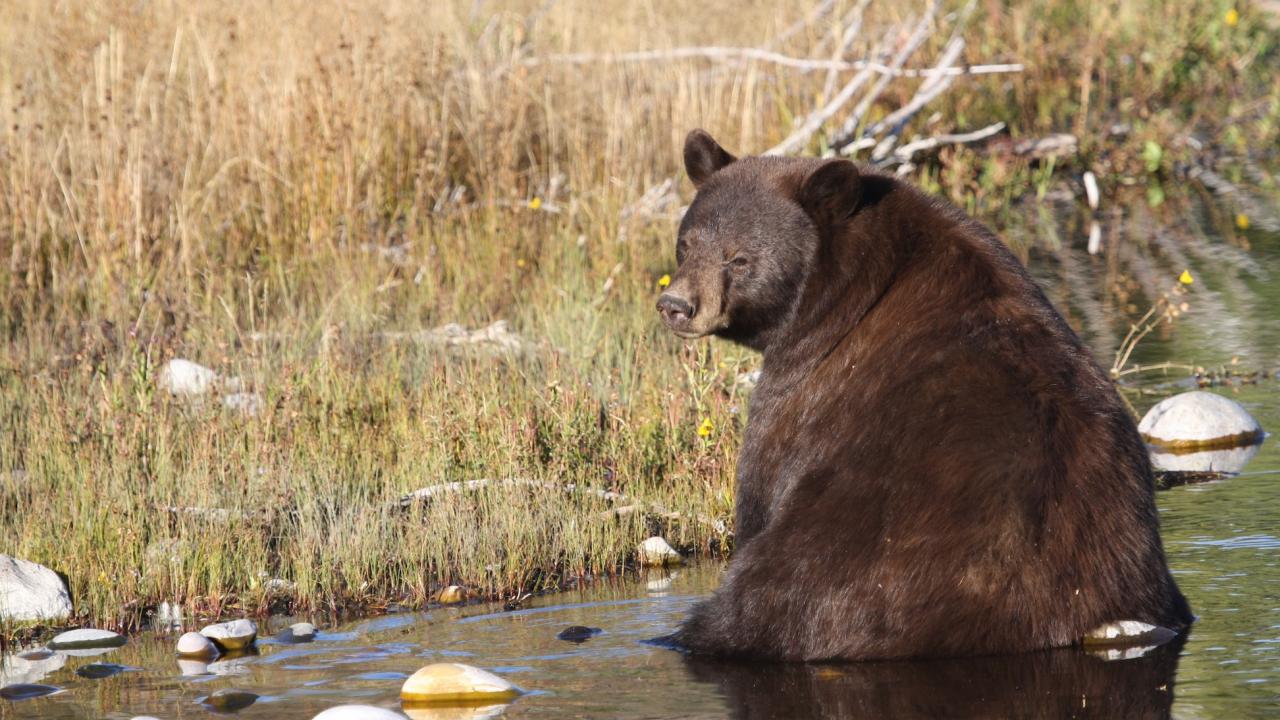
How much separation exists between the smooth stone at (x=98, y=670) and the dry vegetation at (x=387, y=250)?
1.99 feet

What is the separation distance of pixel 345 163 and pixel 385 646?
6.02 meters

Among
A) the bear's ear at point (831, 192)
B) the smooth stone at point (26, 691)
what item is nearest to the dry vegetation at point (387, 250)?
the smooth stone at point (26, 691)

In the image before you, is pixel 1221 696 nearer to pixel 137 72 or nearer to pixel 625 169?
pixel 625 169

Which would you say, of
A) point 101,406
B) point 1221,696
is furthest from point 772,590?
point 101,406

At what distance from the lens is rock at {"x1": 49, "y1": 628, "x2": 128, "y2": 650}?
209 inches

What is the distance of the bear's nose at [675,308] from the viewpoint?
5430 mm

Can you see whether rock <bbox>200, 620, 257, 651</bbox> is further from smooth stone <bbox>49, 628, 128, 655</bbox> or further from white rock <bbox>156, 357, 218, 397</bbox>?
white rock <bbox>156, 357, 218, 397</bbox>

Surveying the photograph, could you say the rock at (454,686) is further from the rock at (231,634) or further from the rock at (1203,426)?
the rock at (1203,426)

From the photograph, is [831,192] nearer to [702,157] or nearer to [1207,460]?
[702,157]

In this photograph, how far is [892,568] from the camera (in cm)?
436

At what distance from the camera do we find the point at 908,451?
14.9 feet

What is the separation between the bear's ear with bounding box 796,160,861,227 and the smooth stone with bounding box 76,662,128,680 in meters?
2.57

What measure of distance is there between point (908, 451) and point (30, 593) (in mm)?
3004

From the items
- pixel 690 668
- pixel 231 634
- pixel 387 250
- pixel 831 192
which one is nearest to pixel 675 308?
pixel 831 192
